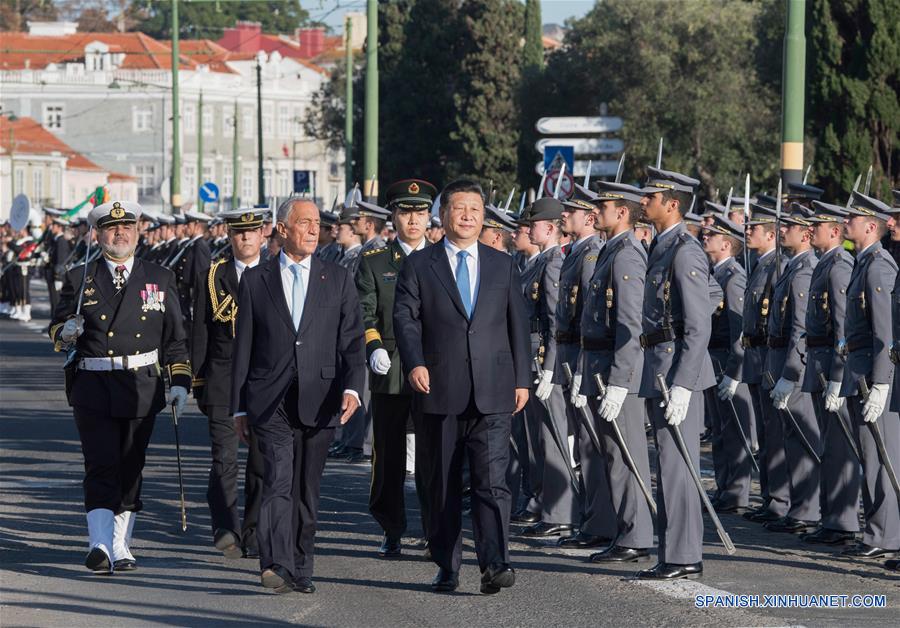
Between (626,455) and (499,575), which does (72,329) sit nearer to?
(499,575)

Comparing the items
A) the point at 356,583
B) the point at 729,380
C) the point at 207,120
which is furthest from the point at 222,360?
the point at 207,120

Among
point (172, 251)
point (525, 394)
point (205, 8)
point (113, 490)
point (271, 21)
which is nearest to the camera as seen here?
point (525, 394)

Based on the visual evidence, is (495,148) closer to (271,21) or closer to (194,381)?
(194,381)

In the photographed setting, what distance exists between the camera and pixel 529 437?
39.7ft

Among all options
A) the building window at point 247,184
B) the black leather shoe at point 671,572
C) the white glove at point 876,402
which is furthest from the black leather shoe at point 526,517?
the building window at point 247,184

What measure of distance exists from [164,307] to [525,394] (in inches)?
88.3

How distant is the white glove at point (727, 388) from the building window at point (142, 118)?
96753 millimetres

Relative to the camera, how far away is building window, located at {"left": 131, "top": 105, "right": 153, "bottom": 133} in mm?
107750

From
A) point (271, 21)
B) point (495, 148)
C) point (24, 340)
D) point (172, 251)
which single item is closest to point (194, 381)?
point (172, 251)

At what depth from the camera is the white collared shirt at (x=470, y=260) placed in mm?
9336

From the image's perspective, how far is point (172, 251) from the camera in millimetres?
29391

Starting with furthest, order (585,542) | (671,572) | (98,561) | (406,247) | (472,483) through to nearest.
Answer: (406,247) < (585,542) < (98,561) < (671,572) < (472,483)

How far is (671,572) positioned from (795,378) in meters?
2.46

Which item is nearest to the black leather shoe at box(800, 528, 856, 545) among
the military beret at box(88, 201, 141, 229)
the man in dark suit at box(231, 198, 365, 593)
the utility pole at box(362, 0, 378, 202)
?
the man in dark suit at box(231, 198, 365, 593)
